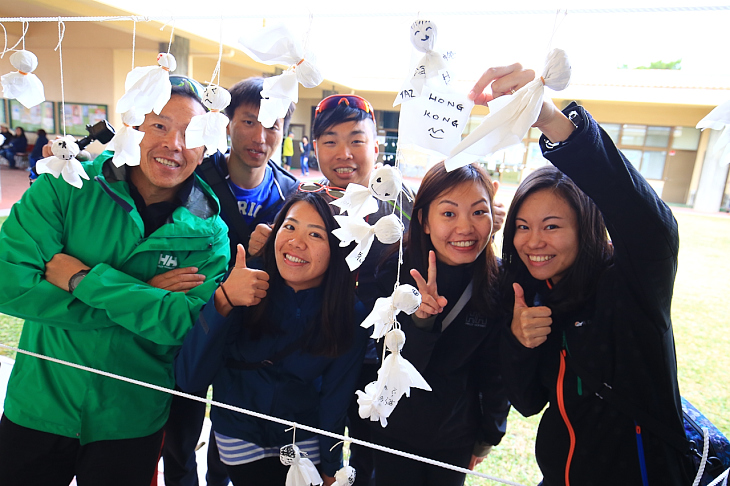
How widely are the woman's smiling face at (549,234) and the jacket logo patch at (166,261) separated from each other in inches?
44.3

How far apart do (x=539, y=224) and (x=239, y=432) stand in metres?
1.17

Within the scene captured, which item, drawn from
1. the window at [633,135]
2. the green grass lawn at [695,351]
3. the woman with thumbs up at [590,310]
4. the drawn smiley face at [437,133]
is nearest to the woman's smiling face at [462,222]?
the woman with thumbs up at [590,310]

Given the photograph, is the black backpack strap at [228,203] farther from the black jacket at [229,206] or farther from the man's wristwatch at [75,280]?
the man's wristwatch at [75,280]

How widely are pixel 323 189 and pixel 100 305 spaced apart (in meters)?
0.77

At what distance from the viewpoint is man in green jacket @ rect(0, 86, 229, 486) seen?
4.31ft

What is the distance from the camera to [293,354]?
1467 mm

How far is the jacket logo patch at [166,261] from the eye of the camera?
4.76 feet

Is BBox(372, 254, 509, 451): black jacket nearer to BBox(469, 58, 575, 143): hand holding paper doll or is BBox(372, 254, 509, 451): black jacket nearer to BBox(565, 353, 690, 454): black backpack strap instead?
BBox(565, 353, 690, 454): black backpack strap

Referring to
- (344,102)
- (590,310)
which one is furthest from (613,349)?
(344,102)

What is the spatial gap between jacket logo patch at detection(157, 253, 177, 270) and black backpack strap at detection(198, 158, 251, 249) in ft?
1.50

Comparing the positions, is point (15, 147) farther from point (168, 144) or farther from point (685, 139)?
point (685, 139)

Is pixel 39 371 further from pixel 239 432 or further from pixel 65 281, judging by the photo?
pixel 239 432

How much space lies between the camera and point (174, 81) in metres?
1.43

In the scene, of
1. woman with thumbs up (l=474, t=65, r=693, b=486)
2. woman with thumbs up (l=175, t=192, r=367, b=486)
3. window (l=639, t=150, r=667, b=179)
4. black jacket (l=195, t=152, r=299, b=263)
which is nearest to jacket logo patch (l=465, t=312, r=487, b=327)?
woman with thumbs up (l=474, t=65, r=693, b=486)
